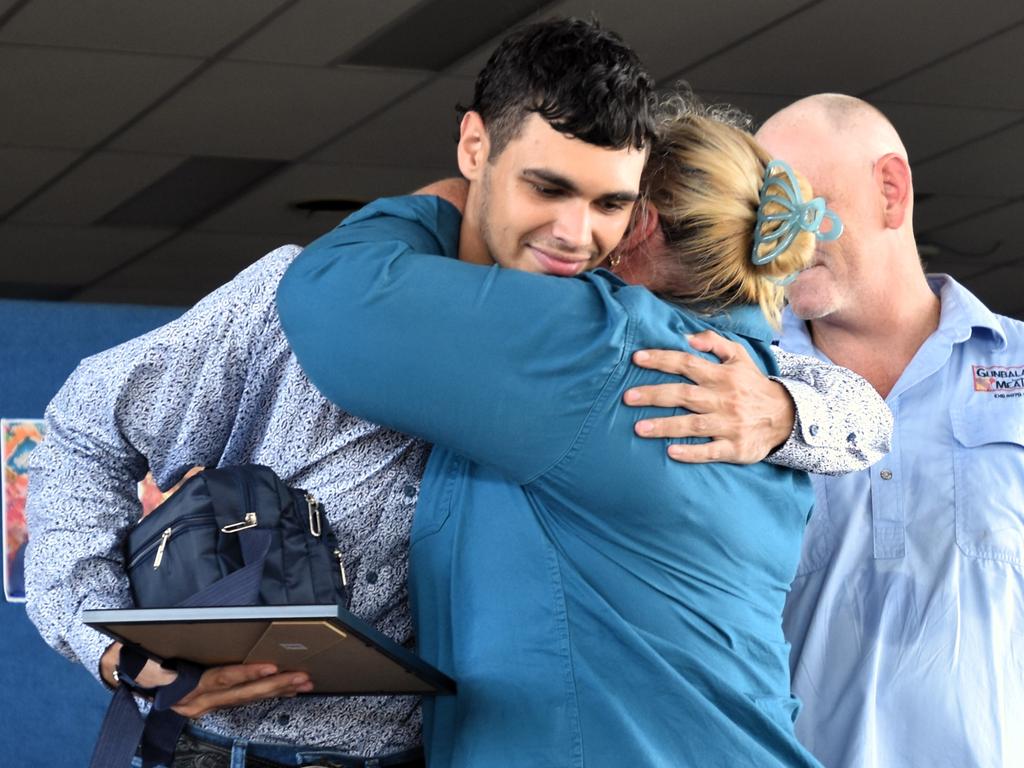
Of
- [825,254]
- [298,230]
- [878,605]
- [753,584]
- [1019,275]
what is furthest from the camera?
[1019,275]

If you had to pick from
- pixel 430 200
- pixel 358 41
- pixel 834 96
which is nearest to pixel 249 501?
pixel 430 200

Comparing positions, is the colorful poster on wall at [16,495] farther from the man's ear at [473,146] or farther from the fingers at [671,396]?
the fingers at [671,396]

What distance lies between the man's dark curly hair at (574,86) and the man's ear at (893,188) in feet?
3.59

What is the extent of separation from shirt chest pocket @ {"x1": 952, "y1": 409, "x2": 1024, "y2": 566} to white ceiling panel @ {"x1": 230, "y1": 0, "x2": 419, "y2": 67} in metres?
2.95

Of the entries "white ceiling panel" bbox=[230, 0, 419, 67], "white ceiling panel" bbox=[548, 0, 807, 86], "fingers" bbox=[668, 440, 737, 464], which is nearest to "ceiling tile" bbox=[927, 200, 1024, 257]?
"white ceiling panel" bbox=[548, 0, 807, 86]

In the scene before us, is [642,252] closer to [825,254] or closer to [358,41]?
[825,254]

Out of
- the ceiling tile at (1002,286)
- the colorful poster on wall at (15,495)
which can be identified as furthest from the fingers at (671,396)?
the ceiling tile at (1002,286)

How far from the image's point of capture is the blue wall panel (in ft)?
8.38

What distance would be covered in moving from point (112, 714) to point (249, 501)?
0.24m

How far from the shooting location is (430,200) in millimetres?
1590

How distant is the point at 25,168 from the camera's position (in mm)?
6309

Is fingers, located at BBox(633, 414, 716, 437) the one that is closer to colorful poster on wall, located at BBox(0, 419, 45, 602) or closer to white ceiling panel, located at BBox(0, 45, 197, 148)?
colorful poster on wall, located at BBox(0, 419, 45, 602)

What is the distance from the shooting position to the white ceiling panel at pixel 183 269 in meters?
7.72

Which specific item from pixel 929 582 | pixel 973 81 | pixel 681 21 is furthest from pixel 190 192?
pixel 929 582
